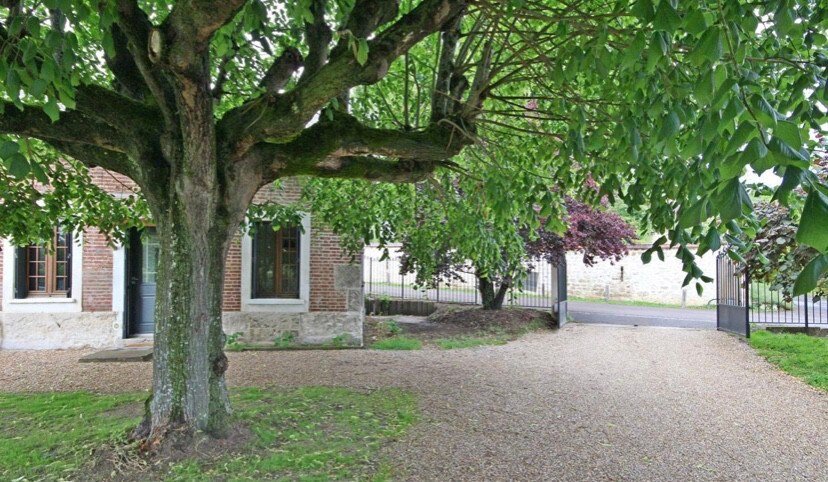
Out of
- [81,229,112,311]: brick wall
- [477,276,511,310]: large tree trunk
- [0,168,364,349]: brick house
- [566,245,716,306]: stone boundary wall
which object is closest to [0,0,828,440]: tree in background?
[81,229,112,311]: brick wall

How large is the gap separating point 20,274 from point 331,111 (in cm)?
847

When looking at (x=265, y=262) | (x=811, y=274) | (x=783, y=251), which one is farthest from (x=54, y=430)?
(x=783, y=251)

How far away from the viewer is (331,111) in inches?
189

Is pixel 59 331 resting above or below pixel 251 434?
above

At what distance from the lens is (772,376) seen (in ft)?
26.6

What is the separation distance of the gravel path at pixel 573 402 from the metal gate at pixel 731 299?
0.91m

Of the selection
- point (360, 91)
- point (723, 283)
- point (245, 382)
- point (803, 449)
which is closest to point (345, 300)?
point (245, 382)

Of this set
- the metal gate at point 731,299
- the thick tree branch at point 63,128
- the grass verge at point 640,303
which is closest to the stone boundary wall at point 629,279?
the grass verge at point 640,303

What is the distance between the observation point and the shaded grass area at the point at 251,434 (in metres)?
3.90

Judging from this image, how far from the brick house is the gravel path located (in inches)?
26.8

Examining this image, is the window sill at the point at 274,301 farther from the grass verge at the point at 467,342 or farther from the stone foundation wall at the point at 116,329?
the grass verge at the point at 467,342

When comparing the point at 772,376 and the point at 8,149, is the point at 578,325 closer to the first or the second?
the point at 772,376

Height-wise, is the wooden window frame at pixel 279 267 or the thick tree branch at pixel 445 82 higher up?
the thick tree branch at pixel 445 82

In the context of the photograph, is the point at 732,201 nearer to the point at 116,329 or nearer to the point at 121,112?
the point at 121,112
